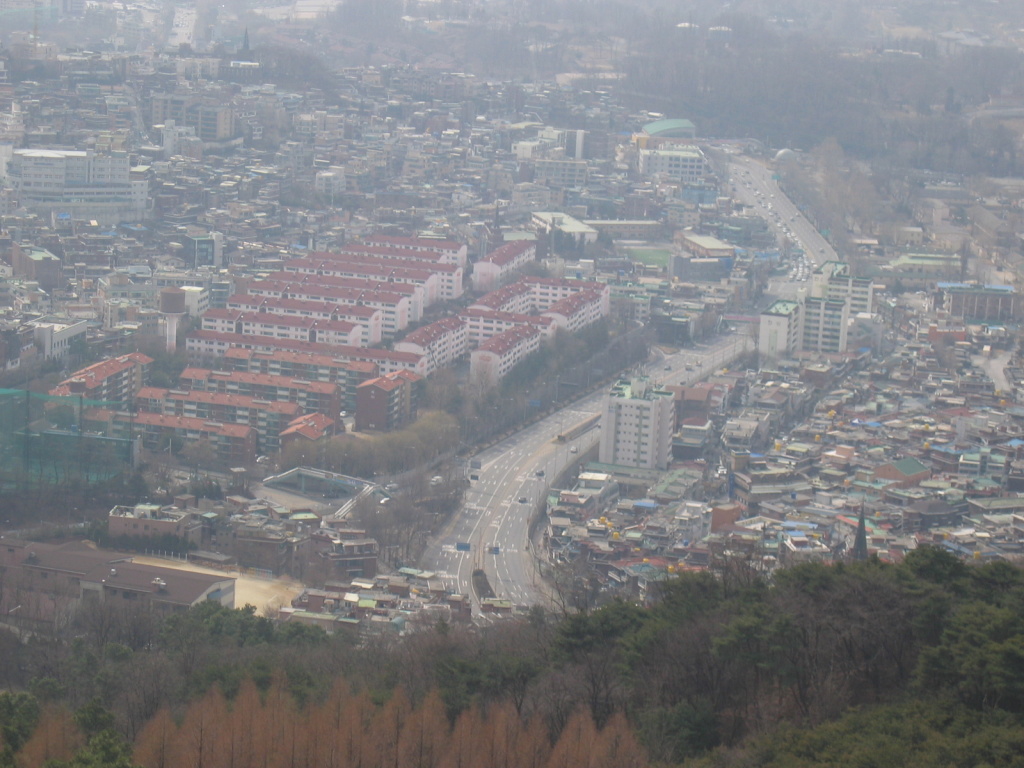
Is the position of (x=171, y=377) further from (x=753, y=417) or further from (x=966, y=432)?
(x=966, y=432)

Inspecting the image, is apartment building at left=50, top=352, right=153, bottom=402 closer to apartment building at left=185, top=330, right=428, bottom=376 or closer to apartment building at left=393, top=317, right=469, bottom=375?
apartment building at left=185, top=330, right=428, bottom=376

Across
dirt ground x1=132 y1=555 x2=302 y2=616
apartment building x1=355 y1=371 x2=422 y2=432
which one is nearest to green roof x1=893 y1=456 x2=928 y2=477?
apartment building x1=355 y1=371 x2=422 y2=432

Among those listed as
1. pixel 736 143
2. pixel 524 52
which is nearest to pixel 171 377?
pixel 736 143

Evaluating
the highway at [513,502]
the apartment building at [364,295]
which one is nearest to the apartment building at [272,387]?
the highway at [513,502]

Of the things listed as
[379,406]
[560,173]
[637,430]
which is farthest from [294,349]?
[560,173]

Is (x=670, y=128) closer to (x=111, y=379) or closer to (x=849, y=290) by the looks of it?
(x=849, y=290)
